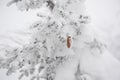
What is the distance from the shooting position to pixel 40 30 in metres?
3.98

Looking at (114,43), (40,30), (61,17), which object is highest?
(61,17)

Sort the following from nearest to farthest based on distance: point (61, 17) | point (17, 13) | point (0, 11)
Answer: point (61, 17) → point (17, 13) → point (0, 11)

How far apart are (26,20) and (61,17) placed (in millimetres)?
8513

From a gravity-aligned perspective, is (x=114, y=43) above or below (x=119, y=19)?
below

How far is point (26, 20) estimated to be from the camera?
39.2 feet

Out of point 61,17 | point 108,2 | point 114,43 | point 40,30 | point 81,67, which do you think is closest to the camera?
point 61,17

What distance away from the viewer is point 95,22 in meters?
9.59

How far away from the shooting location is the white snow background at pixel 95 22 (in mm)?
8907

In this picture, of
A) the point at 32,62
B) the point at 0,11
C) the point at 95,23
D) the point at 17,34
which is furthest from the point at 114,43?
the point at 0,11

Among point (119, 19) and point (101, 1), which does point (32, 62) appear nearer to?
point (119, 19)

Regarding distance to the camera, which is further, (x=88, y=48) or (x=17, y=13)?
(x=17, y=13)

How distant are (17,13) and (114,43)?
6674mm

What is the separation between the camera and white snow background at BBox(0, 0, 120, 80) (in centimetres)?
891


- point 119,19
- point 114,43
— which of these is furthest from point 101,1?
point 114,43
